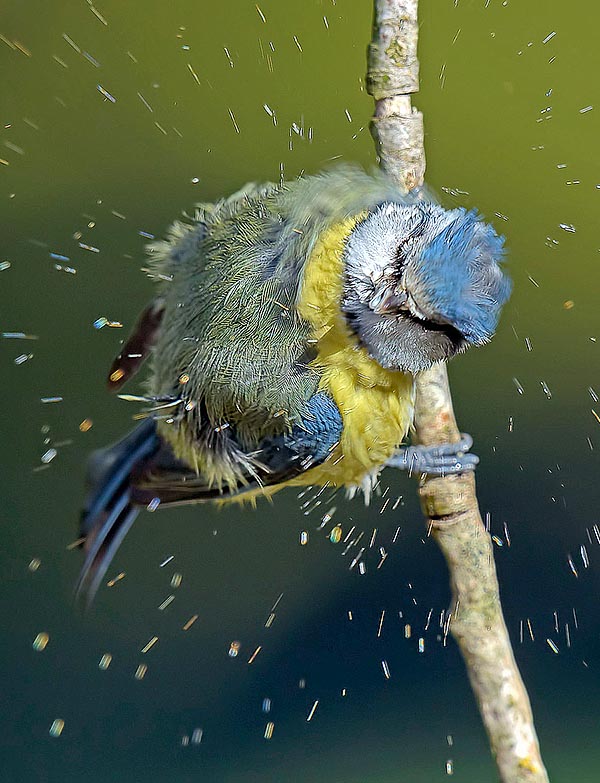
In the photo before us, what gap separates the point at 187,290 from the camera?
1478 mm

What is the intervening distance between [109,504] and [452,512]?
670mm

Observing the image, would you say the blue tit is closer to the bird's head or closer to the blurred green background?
the bird's head

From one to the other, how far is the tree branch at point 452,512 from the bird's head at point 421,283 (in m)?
0.21

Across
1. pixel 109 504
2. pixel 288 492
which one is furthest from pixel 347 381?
pixel 288 492

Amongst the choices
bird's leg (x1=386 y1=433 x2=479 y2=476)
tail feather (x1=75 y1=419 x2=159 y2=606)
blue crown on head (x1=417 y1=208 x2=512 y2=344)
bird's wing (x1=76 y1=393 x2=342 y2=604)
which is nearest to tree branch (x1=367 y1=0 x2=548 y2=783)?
bird's leg (x1=386 y1=433 x2=479 y2=476)

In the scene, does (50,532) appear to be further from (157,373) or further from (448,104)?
(448,104)

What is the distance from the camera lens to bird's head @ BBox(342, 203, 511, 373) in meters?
1.10

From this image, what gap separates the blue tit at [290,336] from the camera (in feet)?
3.81

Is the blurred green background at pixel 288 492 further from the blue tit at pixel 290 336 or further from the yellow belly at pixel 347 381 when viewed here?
the yellow belly at pixel 347 381

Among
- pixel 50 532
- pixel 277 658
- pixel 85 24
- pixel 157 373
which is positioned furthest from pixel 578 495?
pixel 85 24

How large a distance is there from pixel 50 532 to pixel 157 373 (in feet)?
4.99

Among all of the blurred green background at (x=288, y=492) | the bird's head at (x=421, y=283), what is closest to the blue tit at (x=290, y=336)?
the bird's head at (x=421, y=283)

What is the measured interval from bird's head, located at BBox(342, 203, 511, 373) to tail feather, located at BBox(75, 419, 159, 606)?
0.60m

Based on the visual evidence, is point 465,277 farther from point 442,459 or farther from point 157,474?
point 157,474
